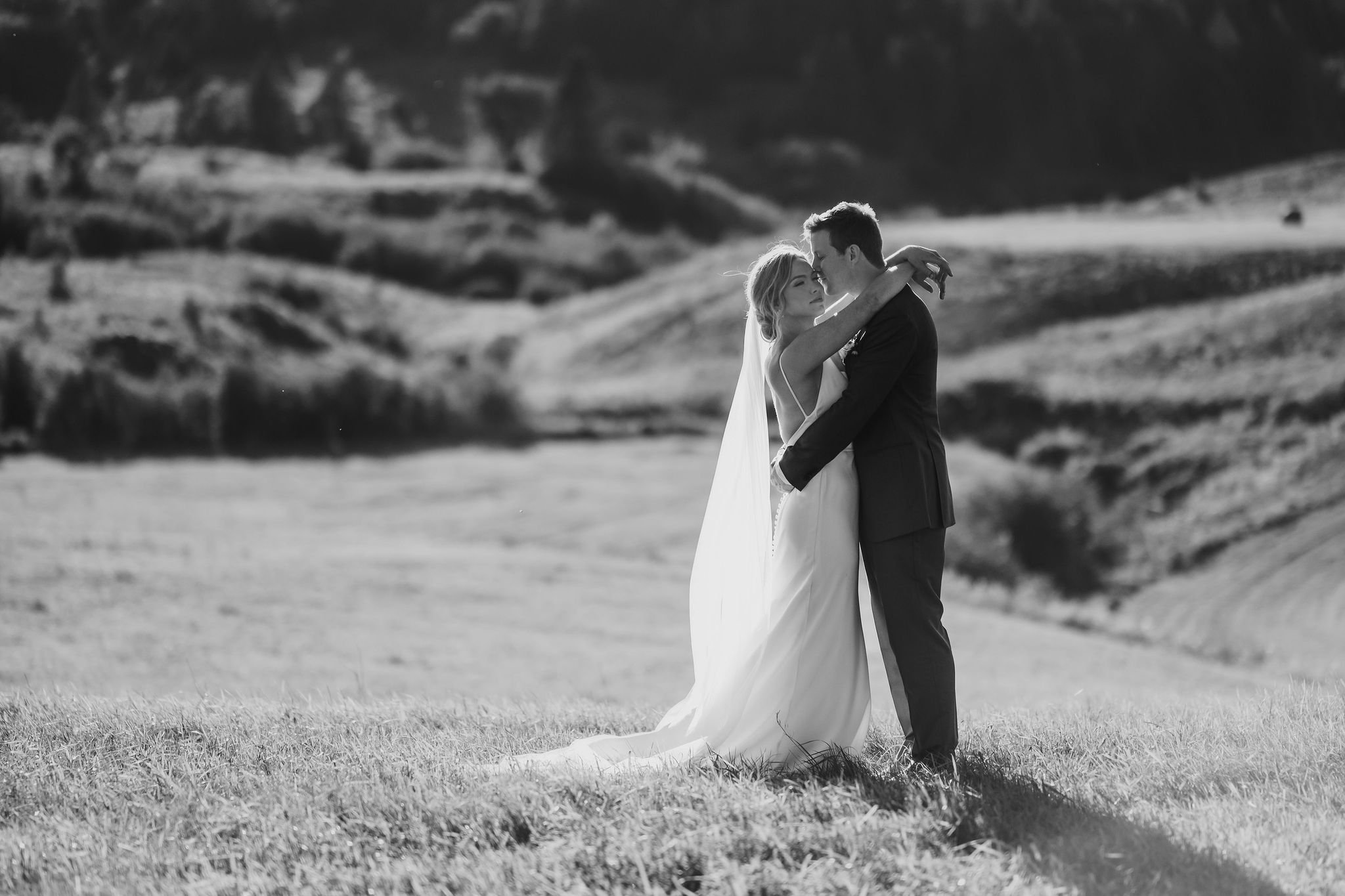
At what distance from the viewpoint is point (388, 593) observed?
72.8 ft

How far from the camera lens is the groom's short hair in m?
6.12

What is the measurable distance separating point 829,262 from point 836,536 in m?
1.42

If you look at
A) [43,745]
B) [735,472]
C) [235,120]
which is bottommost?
[43,745]

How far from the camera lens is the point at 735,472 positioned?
676 centimetres

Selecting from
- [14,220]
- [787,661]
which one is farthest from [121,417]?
[787,661]

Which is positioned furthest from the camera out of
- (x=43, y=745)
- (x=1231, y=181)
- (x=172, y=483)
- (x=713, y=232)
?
(x=713, y=232)

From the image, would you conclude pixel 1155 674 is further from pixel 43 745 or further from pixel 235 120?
pixel 235 120

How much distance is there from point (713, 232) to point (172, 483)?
63.2m

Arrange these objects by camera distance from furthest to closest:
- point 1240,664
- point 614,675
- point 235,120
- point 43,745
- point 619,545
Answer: point 235,120 → point 619,545 → point 1240,664 → point 614,675 → point 43,745

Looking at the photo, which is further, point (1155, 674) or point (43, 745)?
point (1155, 674)

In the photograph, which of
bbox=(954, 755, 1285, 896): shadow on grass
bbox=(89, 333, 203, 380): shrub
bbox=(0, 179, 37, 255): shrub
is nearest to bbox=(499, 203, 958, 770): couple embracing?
bbox=(954, 755, 1285, 896): shadow on grass

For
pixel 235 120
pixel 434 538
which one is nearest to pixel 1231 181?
pixel 434 538

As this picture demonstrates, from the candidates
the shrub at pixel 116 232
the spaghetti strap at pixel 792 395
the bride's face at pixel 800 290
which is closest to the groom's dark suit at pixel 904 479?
the spaghetti strap at pixel 792 395

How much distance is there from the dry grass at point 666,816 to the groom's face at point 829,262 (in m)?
2.42
